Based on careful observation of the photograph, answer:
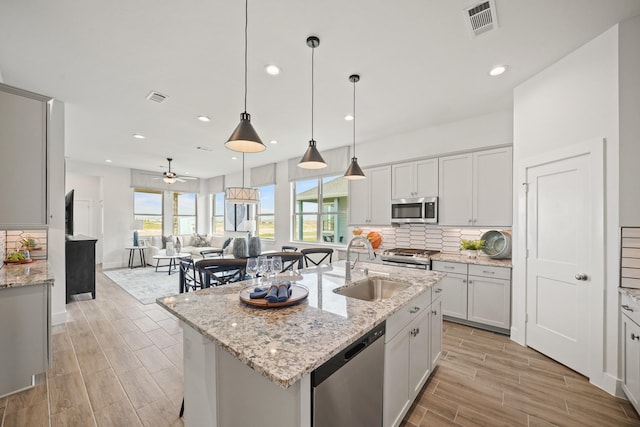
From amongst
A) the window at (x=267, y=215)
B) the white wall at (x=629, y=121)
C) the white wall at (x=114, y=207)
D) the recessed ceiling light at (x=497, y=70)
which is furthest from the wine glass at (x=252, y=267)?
the white wall at (x=114, y=207)

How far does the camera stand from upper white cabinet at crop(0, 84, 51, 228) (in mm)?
2139

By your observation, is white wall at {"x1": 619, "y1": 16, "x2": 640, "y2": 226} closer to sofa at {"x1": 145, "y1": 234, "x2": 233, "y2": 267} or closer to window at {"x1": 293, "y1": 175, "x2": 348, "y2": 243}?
window at {"x1": 293, "y1": 175, "x2": 348, "y2": 243}

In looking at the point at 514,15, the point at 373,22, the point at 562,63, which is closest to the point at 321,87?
the point at 373,22

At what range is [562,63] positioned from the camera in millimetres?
2514

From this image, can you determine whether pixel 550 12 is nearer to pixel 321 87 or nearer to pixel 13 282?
pixel 321 87

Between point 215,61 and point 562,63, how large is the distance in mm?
3319

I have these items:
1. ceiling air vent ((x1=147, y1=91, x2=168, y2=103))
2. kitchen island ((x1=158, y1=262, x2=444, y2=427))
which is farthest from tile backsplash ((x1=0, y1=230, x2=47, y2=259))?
kitchen island ((x1=158, y1=262, x2=444, y2=427))

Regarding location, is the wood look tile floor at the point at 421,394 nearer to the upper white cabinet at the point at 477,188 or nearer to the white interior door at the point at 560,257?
the white interior door at the point at 560,257

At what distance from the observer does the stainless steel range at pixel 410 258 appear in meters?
3.72

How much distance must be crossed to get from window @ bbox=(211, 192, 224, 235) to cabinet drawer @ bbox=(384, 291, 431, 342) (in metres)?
8.17

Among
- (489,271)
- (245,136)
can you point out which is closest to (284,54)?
(245,136)

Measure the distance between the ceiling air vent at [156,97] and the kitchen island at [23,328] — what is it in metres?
2.20

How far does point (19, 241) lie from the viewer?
3.14 metres

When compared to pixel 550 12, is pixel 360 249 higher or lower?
lower
